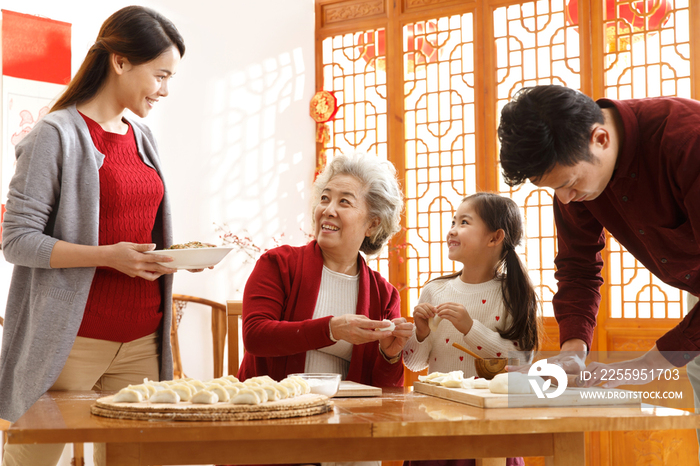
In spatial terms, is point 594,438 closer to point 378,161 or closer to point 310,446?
point 378,161

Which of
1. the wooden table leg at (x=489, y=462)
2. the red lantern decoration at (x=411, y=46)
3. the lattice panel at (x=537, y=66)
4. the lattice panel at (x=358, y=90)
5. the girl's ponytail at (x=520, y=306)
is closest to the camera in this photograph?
the wooden table leg at (x=489, y=462)

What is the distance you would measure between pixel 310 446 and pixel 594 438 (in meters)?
3.05

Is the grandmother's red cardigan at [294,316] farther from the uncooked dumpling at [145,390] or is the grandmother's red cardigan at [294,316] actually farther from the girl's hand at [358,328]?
the uncooked dumpling at [145,390]

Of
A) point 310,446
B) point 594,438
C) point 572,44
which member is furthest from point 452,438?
point 572,44

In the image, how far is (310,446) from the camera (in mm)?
1105

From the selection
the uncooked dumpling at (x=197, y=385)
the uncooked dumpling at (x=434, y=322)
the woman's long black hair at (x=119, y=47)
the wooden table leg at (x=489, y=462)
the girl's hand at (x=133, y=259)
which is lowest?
the wooden table leg at (x=489, y=462)

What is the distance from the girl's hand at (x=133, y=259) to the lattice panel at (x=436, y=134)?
2.71m

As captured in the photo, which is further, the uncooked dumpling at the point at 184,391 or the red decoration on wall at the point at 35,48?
the red decoration on wall at the point at 35,48

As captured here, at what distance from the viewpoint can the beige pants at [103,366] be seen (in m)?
1.69

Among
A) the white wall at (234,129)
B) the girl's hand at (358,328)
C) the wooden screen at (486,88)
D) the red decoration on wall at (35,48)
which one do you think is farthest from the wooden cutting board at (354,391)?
the red decoration on wall at (35,48)

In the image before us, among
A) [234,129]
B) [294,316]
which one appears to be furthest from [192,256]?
[234,129]

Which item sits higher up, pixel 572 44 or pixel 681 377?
pixel 572 44

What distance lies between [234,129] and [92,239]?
9.02 feet

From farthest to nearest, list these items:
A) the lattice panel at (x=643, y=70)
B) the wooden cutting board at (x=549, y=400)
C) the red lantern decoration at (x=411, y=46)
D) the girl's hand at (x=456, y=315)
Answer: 1. the red lantern decoration at (x=411, y=46)
2. the lattice panel at (x=643, y=70)
3. the girl's hand at (x=456, y=315)
4. the wooden cutting board at (x=549, y=400)
